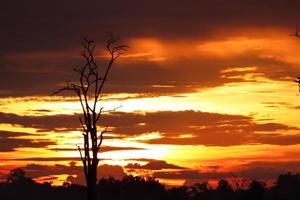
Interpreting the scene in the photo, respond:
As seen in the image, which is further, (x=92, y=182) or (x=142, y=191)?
(x=142, y=191)

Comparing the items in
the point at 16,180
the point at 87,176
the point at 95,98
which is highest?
the point at 16,180

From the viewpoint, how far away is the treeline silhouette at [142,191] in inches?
4491

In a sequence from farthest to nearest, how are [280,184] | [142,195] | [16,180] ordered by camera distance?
1. [16,180]
2. [280,184]
3. [142,195]

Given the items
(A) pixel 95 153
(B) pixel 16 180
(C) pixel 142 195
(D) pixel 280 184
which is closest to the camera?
(A) pixel 95 153

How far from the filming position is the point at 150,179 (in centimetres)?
12019

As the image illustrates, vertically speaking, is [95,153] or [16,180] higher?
[16,180]

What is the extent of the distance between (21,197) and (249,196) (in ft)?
191

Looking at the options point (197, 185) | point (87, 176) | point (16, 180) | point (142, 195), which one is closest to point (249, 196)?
point (142, 195)

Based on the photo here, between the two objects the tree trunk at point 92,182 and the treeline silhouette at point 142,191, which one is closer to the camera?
Answer: the tree trunk at point 92,182

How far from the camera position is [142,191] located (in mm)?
116875

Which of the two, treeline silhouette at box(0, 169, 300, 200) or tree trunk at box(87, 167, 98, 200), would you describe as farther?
treeline silhouette at box(0, 169, 300, 200)

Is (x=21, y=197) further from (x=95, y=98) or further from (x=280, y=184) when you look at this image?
(x=95, y=98)

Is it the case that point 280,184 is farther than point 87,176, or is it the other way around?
point 280,184

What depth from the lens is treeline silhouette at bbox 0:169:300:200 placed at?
4491 inches
